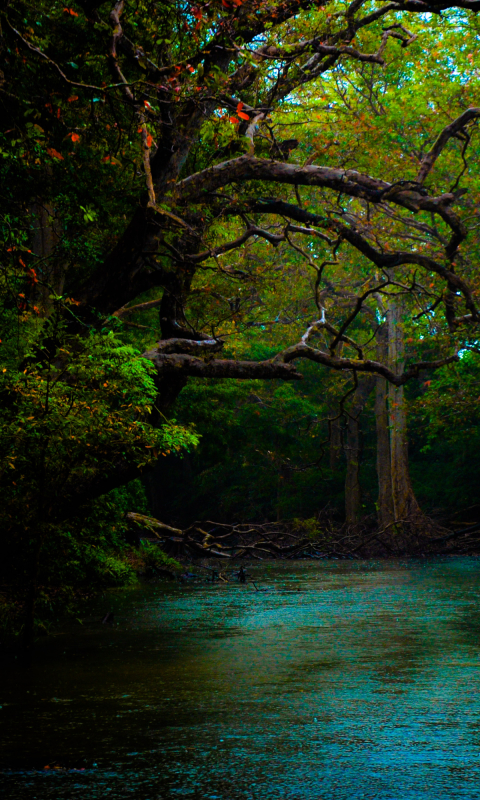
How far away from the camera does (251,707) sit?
242 inches

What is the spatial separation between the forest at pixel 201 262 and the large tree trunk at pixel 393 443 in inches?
3.8

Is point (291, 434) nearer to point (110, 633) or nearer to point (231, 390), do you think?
point (231, 390)

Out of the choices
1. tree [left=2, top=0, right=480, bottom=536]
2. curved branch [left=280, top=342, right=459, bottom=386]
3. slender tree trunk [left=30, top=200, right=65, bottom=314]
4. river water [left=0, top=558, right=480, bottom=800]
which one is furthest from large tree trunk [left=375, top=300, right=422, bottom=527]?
river water [left=0, top=558, right=480, bottom=800]

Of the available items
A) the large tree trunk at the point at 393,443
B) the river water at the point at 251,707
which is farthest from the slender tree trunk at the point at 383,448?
the river water at the point at 251,707

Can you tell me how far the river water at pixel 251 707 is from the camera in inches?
173

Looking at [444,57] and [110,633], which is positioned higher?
[444,57]

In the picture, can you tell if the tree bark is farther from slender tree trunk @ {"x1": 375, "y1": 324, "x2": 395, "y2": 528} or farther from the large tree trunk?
slender tree trunk @ {"x1": 375, "y1": 324, "x2": 395, "y2": 528}

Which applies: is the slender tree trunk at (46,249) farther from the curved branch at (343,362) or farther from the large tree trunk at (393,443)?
the large tree trunk at (393,443)

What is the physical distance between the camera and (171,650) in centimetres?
889

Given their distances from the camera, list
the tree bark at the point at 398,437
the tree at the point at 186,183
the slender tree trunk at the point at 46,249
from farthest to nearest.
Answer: the tree bark at the point at 398,437 → the slender tree trunk at the point at 46,249 → the tree at the point at 186,183

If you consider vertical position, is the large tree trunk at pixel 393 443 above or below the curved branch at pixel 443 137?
below

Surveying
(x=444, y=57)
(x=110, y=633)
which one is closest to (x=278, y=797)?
(x=110, y=633)

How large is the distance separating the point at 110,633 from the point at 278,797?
21.2ft

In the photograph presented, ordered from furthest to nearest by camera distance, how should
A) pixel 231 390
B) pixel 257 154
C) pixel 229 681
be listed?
pixel 231 390 < pixel 257 154 < pixel 229 681
